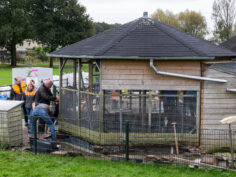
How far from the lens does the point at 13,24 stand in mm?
51219

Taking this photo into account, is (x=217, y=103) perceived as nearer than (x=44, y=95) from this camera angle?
Yes

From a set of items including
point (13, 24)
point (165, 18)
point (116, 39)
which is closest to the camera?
point (116, 39)

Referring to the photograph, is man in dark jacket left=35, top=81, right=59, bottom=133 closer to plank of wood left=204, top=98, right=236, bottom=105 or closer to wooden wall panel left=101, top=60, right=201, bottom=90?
wooden wall panel left=101, top=60, right=201, bottom=90

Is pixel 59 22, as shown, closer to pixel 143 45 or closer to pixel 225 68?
pixel 143 45

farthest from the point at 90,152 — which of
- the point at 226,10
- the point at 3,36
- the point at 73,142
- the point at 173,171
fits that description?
the point at 226,10

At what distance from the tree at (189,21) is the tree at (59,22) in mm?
16599

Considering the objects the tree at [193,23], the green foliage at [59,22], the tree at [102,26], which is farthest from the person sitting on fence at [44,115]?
the tree at [102,26]

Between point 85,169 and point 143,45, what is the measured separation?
174 inches

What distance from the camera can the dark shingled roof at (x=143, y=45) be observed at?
9.83 meters

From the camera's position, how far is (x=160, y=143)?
10.0 m

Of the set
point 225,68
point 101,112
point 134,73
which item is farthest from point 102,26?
point 101,112

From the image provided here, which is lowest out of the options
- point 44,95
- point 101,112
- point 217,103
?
point 101,112

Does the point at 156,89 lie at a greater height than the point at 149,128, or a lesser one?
greater

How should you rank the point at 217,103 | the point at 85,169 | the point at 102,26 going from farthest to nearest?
1. the point at 102,26
2. the point at 217,103
3. the point at 85,169
